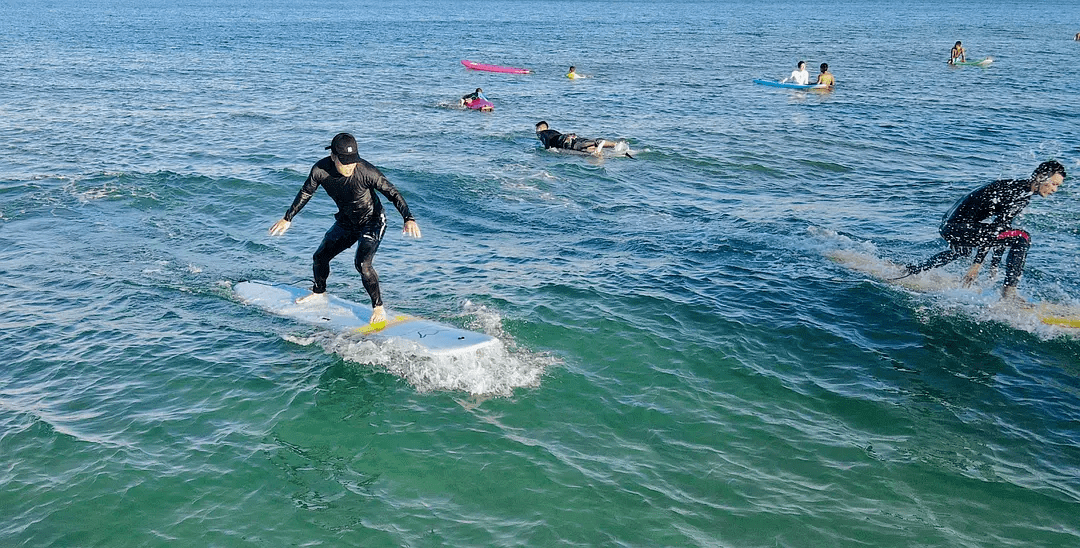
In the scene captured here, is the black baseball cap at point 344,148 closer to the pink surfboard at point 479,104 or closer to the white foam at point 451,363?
the white foam at point 451,363

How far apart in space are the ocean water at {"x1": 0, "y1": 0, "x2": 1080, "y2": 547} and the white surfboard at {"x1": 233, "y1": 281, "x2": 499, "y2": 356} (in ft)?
0.86

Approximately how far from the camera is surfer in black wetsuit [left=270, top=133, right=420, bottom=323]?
10070 mm

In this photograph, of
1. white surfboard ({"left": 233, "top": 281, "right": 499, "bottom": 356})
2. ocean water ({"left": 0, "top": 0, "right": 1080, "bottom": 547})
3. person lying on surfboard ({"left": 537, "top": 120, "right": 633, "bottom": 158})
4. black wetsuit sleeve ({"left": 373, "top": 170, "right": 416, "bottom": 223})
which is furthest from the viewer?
person lying on surfboard ({"left": 537, "top": 120, "right": 633, "bottom": 158})

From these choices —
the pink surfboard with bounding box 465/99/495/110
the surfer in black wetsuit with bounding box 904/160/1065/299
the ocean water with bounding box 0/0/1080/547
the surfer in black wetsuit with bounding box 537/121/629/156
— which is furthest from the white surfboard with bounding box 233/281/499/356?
the pink surfboard with bounding box 465/99/495/110

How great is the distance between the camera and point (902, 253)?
15047mm

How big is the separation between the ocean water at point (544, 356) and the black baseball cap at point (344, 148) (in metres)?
2.59

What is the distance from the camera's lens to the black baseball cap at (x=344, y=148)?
980cm

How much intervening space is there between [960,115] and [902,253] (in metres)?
19.7

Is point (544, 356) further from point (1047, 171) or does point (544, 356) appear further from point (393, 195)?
point (1047, 171)

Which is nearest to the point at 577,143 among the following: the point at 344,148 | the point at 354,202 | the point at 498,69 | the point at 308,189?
the point at 354,202

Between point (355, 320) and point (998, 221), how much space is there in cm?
979

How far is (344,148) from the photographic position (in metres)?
9.84

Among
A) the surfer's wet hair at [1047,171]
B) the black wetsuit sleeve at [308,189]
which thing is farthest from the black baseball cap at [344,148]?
the surfer's wet hair at [1047,171]

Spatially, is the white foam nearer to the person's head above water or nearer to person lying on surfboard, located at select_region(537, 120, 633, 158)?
the person's head above water
